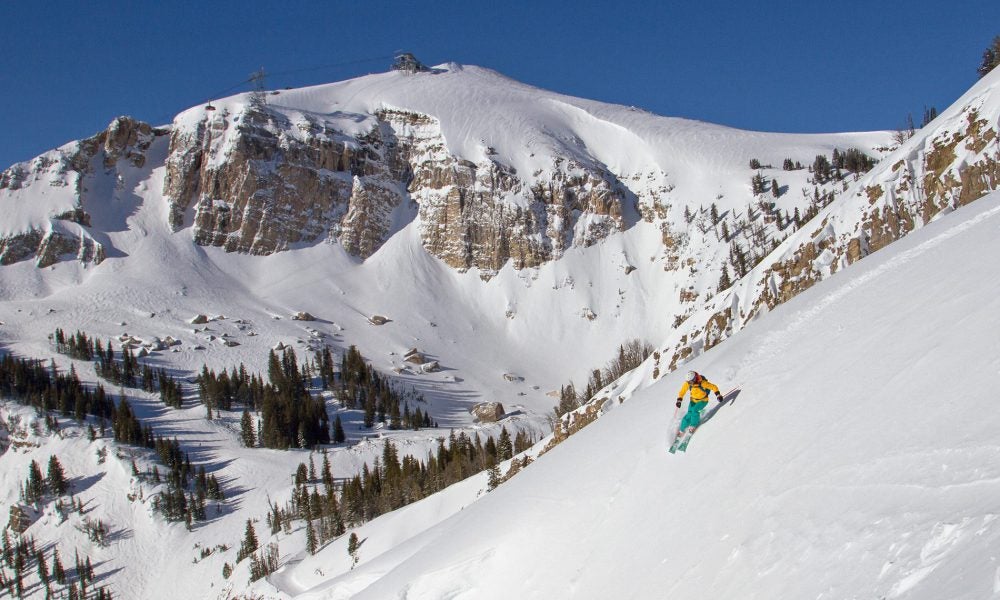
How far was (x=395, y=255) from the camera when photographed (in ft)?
557

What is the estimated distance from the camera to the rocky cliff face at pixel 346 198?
168375mm

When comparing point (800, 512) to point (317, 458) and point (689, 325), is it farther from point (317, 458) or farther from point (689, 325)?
point (317, 458)

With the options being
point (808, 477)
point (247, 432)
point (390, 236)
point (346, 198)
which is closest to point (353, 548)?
point (808, 477)

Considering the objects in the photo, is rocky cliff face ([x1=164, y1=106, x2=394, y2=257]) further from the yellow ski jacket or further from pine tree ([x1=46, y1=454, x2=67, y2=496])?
the yellow ski jacket

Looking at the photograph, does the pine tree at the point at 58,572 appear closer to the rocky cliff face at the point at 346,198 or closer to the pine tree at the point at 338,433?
the pine tree at the point at 338,433

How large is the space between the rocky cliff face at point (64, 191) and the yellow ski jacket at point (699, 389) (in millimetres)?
158811

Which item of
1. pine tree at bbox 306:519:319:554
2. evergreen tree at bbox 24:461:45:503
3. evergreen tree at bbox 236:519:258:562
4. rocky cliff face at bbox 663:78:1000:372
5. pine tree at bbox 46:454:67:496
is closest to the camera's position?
rocky cliff face at bbox 663:78:1000:372

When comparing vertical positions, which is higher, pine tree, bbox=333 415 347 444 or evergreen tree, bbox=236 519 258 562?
pine tree, bbox=333 415 347 444

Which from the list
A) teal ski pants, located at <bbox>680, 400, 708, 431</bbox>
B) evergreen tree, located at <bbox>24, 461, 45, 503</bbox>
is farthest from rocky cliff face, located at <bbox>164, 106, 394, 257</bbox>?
teal ski pants, located at <bbox>680, 400, 708, 431</bbox>

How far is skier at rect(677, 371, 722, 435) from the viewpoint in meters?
15.8

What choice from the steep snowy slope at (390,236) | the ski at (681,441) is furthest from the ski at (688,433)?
the steep snowy slope at (390,236)

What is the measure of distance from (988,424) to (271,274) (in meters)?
159

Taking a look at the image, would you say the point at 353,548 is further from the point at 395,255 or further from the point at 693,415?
the point at 395,255

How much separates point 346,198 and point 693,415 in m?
170
